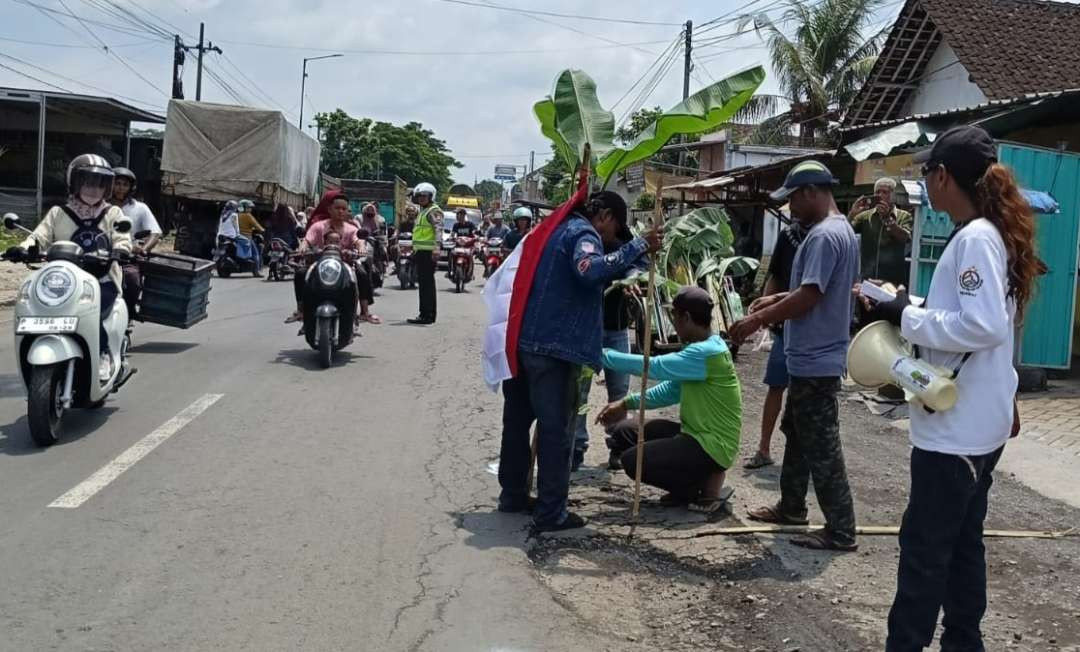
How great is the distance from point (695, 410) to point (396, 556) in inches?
71.3

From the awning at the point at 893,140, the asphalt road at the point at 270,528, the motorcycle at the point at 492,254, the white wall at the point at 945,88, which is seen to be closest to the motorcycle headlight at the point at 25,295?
the asphalt road at the point at 270,528

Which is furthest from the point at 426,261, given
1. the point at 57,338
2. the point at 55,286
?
the point at 57,338

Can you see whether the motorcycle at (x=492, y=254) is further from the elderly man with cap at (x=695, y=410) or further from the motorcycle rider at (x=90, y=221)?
the elderly man with cap at (x=695, y=410)

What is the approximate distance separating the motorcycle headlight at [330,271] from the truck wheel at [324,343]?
0.39 metres

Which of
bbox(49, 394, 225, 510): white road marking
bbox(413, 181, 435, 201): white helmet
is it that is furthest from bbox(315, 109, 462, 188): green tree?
bbox(49, 394, 225, 510): white road marking

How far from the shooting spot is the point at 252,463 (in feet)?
20.7

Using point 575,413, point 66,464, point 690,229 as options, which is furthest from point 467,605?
point 690,229

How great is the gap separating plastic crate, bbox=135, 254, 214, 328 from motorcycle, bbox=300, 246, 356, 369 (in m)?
1.03

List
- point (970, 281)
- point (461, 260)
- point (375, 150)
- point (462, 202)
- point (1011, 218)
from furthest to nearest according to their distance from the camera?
point (375, 150)
point (462, 202)
point (461, 260)
point (1011, 218)
point (970, 281)

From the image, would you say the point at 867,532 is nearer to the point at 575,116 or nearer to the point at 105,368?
the point at 575,116

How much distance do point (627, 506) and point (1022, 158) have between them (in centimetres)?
622

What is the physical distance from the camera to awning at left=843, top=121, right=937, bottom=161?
11.2 metres

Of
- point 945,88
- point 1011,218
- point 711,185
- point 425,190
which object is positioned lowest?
point 1011,218

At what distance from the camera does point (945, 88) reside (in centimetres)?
1973
